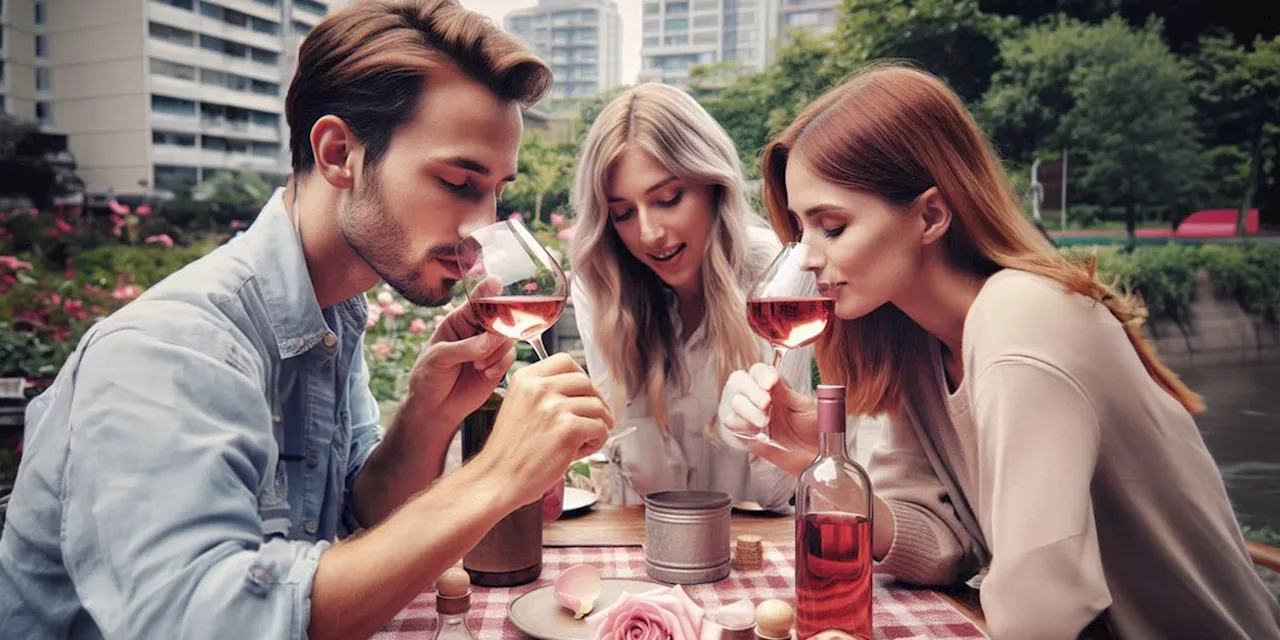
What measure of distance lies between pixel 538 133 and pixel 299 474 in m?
2.51

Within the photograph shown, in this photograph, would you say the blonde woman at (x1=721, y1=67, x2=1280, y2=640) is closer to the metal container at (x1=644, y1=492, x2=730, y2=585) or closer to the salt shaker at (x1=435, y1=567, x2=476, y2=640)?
the metal container at (x1=644, y1=492, x2=730, y2=585)

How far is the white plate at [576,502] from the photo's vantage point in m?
1.65

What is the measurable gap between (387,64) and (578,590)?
2.62 ft

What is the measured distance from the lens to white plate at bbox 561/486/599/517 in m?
1.65

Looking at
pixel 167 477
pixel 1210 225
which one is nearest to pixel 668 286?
pixel 167 477

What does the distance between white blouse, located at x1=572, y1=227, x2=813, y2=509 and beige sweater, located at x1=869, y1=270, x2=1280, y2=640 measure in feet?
3.18

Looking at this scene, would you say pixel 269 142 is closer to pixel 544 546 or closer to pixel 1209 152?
pixel 544 546

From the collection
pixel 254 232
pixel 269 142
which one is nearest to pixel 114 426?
pixel 254 232

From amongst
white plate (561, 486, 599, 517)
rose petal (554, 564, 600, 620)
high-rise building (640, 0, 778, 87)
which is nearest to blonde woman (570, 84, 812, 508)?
white plate (561, 486, 599, 517)

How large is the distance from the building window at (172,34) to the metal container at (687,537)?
3390 mm

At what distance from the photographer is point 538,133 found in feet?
12.0

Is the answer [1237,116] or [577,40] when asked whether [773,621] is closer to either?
[577,40]

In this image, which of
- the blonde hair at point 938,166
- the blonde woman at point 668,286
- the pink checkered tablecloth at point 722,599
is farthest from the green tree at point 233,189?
the blonde hair at point 938,166

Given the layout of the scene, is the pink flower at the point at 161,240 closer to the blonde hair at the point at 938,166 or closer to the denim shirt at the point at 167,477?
the denim shirt at the point at 167,477
